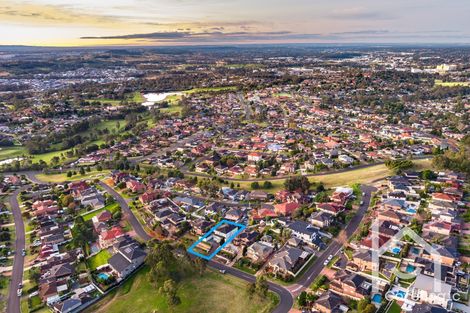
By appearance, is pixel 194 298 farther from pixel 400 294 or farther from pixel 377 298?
pixel 400 294

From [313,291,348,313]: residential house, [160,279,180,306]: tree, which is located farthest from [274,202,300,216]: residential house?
[160,279,180,306]: tree

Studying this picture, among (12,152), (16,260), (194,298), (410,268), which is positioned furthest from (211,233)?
(12,152)

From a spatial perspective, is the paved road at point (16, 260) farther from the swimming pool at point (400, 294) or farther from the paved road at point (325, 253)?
the swimming pool at point (400, 294)

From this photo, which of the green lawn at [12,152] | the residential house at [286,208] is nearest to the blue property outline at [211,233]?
the residential house at [286,208]

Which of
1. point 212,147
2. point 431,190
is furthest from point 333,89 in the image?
point 431,190

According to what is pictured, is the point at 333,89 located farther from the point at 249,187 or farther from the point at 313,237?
the point at 313,237

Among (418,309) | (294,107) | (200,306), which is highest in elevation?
(294,107)

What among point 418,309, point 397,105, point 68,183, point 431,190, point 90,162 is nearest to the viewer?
point 418,309
